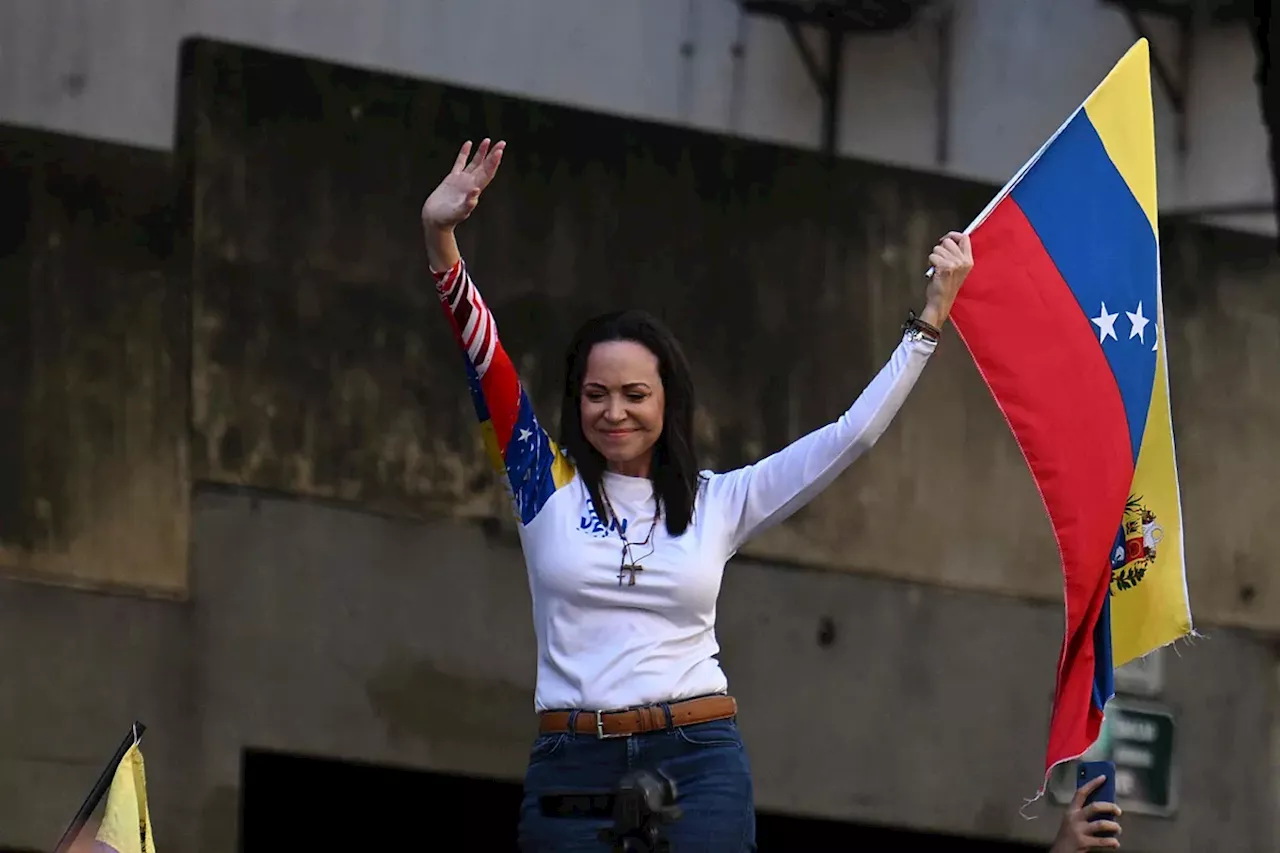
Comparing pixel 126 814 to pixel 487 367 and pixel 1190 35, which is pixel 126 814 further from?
pixel 1190 35

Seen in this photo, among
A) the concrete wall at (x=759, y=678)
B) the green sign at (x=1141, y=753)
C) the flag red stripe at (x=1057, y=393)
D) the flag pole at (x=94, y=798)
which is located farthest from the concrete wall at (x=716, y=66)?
the flag pole at (x=94, y=798)

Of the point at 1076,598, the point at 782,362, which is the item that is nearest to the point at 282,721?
the point at 782,362

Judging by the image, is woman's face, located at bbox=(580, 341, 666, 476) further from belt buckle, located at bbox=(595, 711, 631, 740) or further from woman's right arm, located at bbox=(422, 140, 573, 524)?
belt buckle, located at bbox=(595, 711, 631, 740)

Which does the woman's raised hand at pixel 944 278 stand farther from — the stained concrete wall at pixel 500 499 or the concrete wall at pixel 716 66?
the concrete wall at pixel 716 66

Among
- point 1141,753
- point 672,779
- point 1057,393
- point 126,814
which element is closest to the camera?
point 672,779

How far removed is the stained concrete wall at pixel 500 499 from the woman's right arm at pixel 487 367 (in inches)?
115

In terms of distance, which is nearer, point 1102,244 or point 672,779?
point 672,779

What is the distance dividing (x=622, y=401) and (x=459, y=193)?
0.56 metres

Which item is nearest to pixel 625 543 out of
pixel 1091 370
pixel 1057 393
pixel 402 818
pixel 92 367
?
pixel 1057 393

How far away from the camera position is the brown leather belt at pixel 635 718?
5.03 m

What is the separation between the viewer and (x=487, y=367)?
17.3 feet

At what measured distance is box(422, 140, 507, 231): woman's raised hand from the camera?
527 centimetres

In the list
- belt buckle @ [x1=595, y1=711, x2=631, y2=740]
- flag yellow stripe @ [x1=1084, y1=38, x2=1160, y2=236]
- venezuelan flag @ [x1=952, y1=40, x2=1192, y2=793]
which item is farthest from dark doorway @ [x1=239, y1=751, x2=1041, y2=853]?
belt buckle @ [x1=595, y1=711, x2=631, y2=740]

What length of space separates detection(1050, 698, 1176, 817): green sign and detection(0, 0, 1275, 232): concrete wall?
6.53 ft
